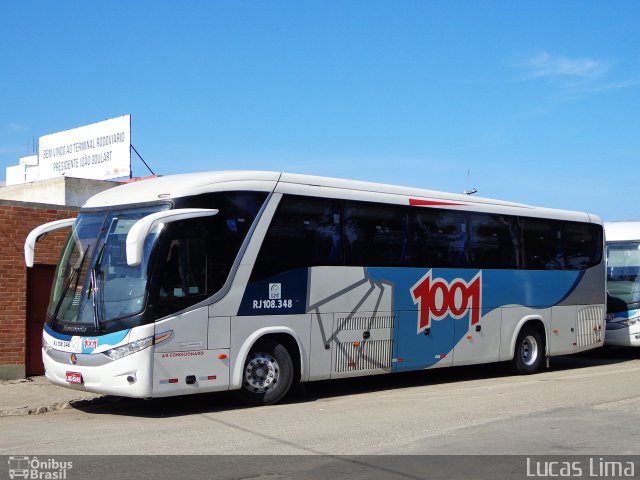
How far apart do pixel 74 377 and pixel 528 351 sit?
32.2 feet

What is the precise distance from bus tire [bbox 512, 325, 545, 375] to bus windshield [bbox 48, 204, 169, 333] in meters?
8.72

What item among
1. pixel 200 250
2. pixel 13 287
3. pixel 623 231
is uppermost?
pixel 623 231

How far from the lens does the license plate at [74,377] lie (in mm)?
11047

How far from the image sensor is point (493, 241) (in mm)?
16109

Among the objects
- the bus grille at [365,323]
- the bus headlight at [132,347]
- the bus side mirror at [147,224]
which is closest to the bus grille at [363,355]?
the bus grille at [365,323]

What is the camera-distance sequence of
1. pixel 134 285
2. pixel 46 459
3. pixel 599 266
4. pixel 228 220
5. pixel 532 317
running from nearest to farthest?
pixel 46 459
pixel 134 285
pixel 228 220
pixel 532 317
pixel 599 266

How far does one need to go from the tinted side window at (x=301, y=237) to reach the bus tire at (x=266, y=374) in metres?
1.13

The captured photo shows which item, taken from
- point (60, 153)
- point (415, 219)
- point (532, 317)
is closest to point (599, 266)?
point (532, 317)

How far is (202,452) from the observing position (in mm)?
8727

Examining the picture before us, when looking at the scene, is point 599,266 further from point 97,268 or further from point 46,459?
point 46,459

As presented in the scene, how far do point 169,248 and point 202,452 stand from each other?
3247 mm

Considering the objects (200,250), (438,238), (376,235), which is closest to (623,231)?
(438,238)

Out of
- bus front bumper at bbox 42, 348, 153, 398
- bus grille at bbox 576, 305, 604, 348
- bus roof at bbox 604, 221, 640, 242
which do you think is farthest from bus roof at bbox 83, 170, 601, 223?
bus roof at bbox 604, 221, 640, 242

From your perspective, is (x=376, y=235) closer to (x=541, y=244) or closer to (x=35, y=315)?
(x=541, y=244)
